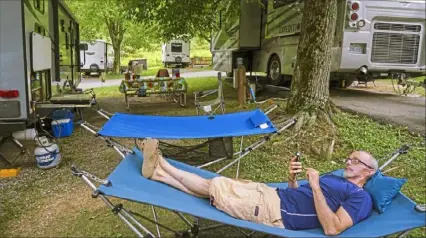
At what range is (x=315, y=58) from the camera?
501cm

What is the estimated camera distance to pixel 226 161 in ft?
14.4

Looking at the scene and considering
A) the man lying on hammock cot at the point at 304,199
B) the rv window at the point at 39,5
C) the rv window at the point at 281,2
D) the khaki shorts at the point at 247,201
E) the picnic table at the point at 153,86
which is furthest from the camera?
the picnic table at the point at 153,86

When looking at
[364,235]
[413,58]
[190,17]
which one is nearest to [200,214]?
[364,235]

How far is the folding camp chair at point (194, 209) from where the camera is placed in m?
2.03

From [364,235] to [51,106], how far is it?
11.6 feet

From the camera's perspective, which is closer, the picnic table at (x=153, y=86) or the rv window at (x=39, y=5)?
the rv window at (x=39, y=5)

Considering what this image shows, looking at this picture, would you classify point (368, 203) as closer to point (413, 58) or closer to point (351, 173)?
point (351, 173)

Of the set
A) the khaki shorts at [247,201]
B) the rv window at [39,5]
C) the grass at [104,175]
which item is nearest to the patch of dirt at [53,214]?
the grass at [104,175]

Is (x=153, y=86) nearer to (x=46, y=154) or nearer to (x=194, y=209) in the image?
(x=46, y=154)

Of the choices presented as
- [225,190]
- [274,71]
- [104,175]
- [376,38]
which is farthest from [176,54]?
[225,190]

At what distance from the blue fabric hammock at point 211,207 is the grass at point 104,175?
493 mm

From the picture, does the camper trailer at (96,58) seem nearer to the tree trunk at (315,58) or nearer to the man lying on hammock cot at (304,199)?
the tree trunk at (315,58)

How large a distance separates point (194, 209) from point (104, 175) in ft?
7.11

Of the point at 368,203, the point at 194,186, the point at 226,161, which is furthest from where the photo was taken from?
the point at 226,161
